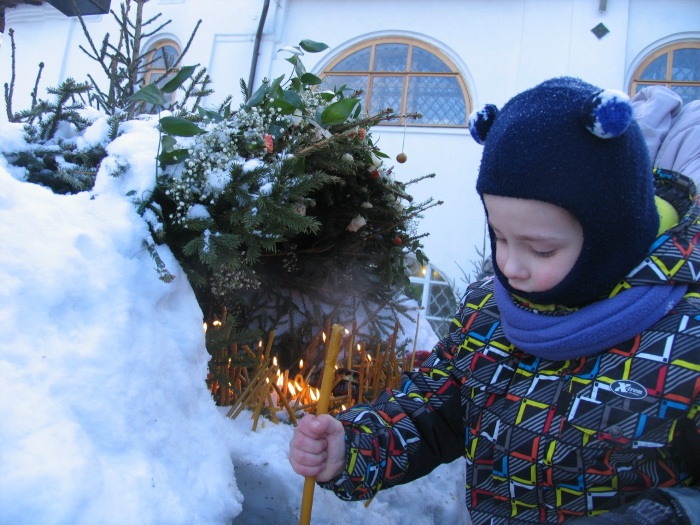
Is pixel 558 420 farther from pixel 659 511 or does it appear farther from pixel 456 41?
pixel 456 41

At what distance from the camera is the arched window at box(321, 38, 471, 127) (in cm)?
668

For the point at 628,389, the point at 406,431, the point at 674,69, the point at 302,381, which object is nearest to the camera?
the point at 628,389

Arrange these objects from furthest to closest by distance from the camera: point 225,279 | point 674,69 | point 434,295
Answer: point 434,295
point 674,69
point 225,279

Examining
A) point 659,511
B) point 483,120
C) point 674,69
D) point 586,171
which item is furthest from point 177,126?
point 674,69

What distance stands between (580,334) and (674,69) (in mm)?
6608

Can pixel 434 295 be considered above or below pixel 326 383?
below

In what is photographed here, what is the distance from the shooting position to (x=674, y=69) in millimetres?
6211

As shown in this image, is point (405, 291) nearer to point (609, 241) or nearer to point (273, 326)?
point (273, 326)

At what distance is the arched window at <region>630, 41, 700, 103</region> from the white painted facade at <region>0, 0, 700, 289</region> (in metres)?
0.11

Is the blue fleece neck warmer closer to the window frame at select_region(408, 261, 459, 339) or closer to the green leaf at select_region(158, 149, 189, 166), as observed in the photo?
the green leaf at select_region(158, 149, 189, 166)

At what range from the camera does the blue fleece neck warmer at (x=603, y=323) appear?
3.16 ft

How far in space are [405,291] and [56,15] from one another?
772cm

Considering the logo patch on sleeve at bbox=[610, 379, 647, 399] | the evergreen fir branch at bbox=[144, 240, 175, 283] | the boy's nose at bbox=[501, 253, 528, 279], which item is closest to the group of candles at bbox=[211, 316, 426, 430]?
the evergreen fir branch at bbox=[144, 240, 175, 283]

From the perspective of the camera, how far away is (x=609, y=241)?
95 centimetres
